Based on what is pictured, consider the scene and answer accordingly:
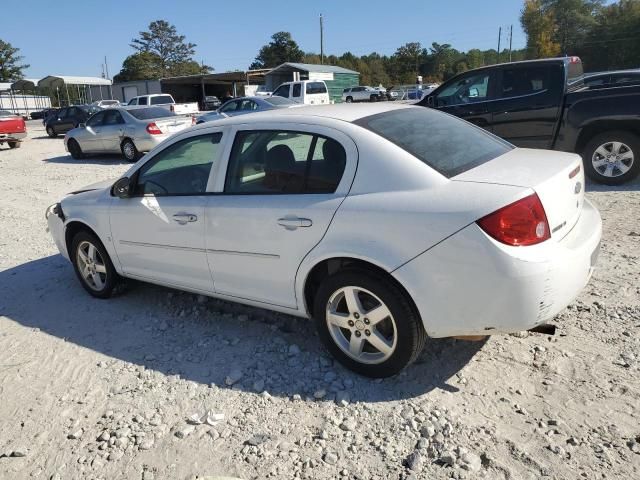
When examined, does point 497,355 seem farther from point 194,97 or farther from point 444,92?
point 194,97

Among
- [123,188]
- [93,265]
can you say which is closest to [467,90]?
[123,188]

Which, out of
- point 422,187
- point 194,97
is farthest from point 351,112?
point 194,97

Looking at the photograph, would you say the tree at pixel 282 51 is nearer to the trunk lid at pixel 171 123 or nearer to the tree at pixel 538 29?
the tree at pixel 538 29

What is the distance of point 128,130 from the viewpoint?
14.6m

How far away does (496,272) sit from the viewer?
262 cm

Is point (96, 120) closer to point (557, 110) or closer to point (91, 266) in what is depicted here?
point (91, 266)

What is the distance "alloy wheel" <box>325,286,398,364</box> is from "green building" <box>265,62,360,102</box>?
43.3 meters

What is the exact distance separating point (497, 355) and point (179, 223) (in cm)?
242

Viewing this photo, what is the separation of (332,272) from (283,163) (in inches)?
32.9

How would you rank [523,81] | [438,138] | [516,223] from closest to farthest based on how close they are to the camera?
[516,223] < [438,138] < [523,81]

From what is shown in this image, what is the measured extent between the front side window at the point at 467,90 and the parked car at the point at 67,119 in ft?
68.5

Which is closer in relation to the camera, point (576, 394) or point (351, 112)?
point (576, 394)

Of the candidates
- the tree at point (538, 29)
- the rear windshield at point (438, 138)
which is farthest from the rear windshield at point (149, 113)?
the tree at point (538, 29)

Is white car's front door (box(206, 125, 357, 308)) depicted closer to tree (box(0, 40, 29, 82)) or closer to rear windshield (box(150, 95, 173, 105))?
rear windshield (box(150, 95, 173, 105))
